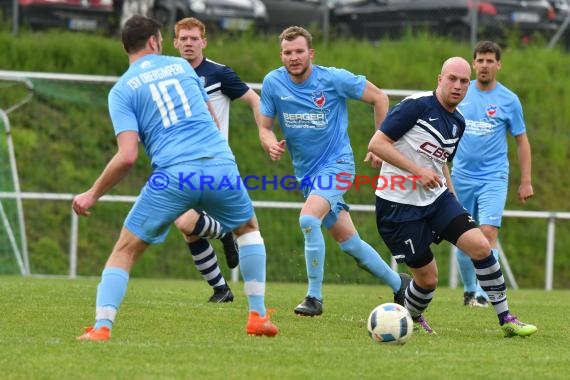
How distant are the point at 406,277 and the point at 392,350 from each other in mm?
2536

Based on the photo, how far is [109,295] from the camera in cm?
705

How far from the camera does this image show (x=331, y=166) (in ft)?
32.0

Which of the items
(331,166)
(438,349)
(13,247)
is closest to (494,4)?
(13,247)

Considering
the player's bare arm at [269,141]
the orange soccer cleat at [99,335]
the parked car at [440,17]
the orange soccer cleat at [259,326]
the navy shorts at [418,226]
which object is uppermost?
the player's bare arm at [269,141]

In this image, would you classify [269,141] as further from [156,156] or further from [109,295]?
[109,295]

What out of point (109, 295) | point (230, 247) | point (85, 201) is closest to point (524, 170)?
point (230, 247)

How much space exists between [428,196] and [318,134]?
166cm

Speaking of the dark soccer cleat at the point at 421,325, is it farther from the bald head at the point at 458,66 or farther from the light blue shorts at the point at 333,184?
the bald head at the point at 458,66

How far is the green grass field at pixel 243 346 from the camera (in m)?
6.22

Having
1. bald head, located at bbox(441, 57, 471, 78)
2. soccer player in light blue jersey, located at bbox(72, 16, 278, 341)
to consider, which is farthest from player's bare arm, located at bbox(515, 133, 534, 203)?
soccer player in light blue jersey, located at bbox(72, 16, 278, 341)

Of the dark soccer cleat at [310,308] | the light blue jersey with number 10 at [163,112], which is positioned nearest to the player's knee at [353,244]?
the dark soccer cleat at [310,308]

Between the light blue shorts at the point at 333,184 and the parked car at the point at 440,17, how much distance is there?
12027 mm

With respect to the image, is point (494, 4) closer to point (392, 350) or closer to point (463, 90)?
point (463, 90)

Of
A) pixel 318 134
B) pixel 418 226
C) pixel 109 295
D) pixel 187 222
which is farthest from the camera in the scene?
pixel 187 222
